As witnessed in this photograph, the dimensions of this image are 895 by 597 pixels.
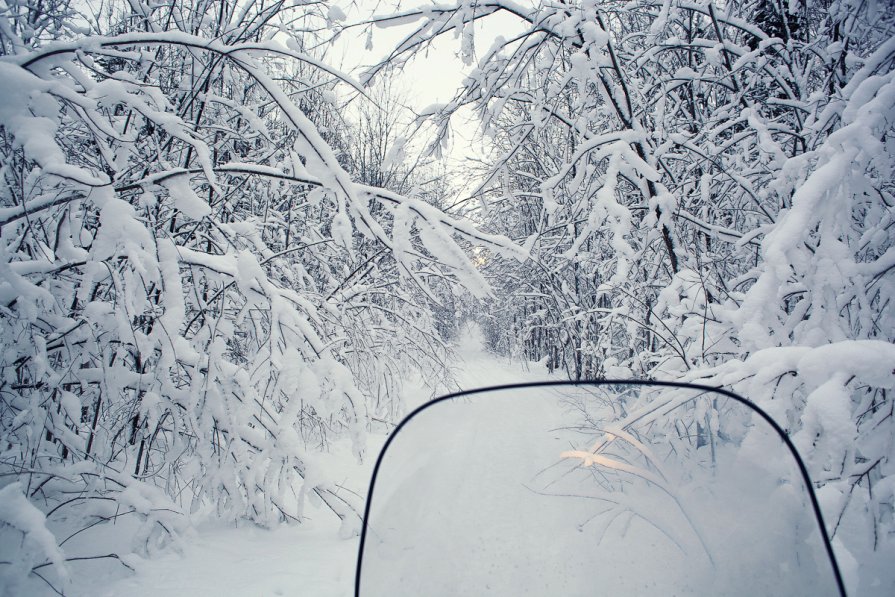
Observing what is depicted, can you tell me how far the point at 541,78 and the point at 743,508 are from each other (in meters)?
3.96

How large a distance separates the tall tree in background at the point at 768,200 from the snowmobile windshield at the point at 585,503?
0.60 metres

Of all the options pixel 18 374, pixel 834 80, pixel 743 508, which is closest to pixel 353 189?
pixel 743 508

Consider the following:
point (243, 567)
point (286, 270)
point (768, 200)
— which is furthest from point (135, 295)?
point (768, 200)

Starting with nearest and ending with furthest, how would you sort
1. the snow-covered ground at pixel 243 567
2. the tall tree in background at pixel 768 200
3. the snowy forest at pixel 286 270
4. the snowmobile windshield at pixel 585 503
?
the snowmobile windshield at pixel 585 503
the tall tree in background at pixel 768 200
the snowy forest at pixel 286 270
the snow-covered ground at pixel 243 567

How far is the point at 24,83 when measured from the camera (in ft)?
4.81

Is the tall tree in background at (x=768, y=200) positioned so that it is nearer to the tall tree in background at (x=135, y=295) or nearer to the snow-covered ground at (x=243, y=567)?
the tall tree in background at (x=135, y=295)

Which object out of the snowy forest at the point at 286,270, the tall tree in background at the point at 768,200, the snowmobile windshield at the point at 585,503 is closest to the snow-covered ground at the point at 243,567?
the snowy forest at the point at 286,270

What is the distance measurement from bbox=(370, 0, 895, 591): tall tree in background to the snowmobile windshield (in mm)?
601

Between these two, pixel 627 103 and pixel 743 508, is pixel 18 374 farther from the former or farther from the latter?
A: pixel 627 103

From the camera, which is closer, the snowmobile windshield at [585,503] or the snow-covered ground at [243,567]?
the snowmobile windshield at [585,503]

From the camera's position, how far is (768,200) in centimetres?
376

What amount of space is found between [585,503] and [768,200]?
4322 mm

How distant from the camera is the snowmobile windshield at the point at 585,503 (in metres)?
0.71

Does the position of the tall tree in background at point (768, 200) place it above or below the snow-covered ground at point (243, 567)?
above
